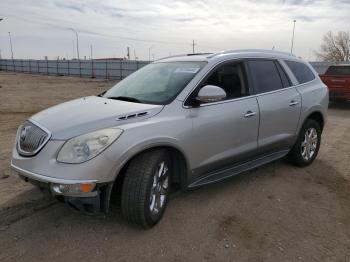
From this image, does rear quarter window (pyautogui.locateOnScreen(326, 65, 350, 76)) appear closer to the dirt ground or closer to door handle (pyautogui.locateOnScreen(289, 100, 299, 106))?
door handle (pyautogui.locateOnScreen(289, 100, 299, 106))

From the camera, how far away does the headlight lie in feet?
10.5

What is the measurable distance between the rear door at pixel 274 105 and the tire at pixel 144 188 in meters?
1.64

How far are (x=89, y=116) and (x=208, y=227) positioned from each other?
1.61m

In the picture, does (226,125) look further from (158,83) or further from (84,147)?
(84,147)

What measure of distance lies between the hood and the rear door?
1595mm

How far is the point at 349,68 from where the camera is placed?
1380cm

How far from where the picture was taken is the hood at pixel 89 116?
3326 mm

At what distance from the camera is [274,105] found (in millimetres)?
4852

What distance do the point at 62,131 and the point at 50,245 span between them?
103 centimetres

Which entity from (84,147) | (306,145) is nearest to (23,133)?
(84,147)

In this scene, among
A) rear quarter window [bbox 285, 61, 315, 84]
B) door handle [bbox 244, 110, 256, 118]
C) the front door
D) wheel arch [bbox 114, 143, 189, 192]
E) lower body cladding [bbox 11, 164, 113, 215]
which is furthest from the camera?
rear quarter window [bbox 285, 61, 315, 84]

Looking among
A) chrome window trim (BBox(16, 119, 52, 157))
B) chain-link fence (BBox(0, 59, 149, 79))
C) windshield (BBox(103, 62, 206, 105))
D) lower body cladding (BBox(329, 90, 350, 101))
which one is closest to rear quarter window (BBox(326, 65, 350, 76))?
lower body cladding (BBox(329, 90, 350, 101))

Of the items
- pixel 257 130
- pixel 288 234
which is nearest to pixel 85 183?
pixel 288 234

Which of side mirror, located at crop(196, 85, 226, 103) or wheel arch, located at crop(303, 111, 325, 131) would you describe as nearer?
side mirror, located at crop(196, 85, 226, 103)
